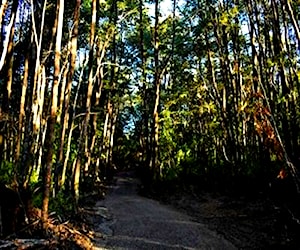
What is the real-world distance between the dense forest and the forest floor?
1.21 metres

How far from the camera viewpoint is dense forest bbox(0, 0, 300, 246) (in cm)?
1191

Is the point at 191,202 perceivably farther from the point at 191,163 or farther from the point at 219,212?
the point at 191,163

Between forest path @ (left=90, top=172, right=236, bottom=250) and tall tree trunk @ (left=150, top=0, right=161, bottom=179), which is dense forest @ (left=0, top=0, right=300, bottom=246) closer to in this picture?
tall tree trunk @ (left=150, top=0, right=161, bottom=179)

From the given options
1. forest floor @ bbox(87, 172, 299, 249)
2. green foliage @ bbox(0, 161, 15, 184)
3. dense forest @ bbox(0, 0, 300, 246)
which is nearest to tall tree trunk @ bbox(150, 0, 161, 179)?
dense forest @ bbox(0, 0, 300, 246)

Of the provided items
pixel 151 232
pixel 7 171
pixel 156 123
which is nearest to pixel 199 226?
pixel 151 232

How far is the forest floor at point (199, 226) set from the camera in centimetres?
1047

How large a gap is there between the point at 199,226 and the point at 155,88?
11.3 metres

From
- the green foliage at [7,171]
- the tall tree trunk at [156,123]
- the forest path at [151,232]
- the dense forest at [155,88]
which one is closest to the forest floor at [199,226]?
the forest path at [151,232]

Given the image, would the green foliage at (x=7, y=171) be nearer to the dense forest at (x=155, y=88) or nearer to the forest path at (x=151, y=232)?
the dense forest at (x=155, y=88)

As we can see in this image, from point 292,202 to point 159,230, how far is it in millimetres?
3699

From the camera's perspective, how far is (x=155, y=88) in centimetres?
Answer: 2284

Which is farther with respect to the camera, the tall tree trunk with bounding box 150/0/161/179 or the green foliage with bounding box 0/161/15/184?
the tall tree trunk with bounding box 150/0/161/179

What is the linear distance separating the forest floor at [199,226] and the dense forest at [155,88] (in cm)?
121

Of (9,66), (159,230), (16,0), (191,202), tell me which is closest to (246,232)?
(159,230)
